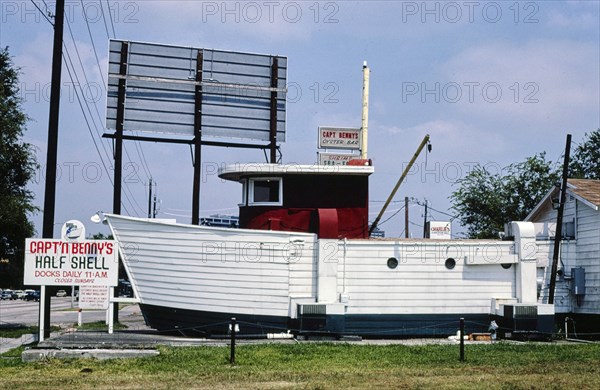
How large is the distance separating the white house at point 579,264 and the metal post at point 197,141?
1285cm

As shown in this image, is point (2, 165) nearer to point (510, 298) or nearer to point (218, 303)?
point (218, 303)

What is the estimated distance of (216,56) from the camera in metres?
33.5

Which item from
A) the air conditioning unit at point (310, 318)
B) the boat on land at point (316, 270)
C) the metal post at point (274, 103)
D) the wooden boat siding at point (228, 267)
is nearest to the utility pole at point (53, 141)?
the boat on land at point (316, 270)

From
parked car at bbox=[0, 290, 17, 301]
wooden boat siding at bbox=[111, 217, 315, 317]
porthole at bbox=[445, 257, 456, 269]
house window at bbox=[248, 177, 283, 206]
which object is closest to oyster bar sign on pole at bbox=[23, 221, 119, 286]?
wooden boat siding at bbox=[111, 217, 315, 317]

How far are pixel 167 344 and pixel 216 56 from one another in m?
15.8

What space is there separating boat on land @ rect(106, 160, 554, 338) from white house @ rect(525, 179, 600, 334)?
1658 millimetres

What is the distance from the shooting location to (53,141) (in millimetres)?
24234

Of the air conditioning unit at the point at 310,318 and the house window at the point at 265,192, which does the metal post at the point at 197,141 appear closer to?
the house window at the point at 265,192

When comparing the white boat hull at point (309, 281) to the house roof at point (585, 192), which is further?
the house roof at point (585, 192)

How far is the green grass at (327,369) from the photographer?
14.6 metres

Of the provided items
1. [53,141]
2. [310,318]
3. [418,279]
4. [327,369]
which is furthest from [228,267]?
[327,369]

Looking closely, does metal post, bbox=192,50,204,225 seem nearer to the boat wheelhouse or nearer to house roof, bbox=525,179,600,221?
the boat wheelhouse

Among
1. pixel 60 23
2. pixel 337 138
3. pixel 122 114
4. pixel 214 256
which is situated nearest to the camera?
pixel 214 256

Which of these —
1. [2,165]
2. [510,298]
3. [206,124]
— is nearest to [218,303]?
[510,298]
